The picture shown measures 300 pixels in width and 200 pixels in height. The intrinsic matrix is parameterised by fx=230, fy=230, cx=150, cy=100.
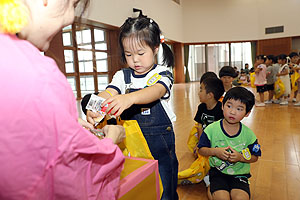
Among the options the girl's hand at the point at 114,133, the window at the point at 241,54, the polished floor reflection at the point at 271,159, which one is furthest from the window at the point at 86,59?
the window at the point at 241,54

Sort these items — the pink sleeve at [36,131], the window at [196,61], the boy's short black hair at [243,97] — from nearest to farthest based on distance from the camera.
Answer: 1. the pink sleeve at [36,131]
2. the boy's short black hair at [243,97]
3. the window at [196,61]

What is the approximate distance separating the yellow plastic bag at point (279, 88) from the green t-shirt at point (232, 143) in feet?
16.3

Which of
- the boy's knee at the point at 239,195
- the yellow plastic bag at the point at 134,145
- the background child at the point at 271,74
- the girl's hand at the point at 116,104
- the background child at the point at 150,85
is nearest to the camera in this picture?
the girl's hand at the point at 116,104

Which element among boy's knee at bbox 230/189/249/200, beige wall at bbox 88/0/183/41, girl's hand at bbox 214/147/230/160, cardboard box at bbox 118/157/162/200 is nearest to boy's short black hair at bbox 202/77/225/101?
girl's hand at bbox 214/147/230/160

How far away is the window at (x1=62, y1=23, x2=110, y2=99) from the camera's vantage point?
24.1 ft

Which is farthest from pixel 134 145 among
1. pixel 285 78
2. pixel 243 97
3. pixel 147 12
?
pixel 147 12

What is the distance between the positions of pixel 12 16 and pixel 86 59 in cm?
790

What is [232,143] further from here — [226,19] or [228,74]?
[226,19]

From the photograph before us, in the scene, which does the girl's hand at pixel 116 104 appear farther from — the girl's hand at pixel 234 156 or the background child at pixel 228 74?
the background child at pixel 228 74

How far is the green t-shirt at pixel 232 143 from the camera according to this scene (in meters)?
1.59

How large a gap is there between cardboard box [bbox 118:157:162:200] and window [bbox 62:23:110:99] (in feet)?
22.3

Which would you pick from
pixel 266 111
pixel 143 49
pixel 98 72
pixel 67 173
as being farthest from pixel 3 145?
pixel 98 72

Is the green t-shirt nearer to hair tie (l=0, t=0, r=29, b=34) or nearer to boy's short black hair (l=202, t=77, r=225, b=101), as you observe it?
boy's short black hair (l=202, t=77, r=225, b=101)

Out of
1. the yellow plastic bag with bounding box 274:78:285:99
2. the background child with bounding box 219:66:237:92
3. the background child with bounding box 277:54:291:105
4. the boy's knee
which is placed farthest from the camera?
the yellow plastic bag with bounding box 274:78:285:99
